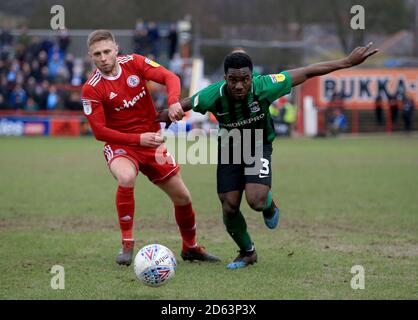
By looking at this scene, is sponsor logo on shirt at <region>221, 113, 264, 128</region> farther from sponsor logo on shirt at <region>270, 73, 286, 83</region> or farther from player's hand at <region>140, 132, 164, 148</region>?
player's hand at <region>140, 132, 164, 148</region>

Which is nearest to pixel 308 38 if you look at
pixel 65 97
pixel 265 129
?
pixel 65 97

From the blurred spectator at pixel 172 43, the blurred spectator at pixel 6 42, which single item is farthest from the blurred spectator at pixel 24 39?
the blurred spectator at pixel 172 43

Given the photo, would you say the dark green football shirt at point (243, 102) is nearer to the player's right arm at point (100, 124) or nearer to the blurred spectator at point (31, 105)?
the player's right arm at point (100, 124)

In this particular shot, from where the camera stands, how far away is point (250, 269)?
6.57m

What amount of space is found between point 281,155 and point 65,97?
35.8 ft

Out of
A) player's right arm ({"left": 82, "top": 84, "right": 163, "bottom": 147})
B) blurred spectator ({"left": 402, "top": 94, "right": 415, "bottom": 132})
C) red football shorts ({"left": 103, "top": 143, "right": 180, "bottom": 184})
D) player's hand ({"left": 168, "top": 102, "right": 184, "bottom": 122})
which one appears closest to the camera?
player's hand ({"left": 168, "top": 102, "right": 184, "bottom": 122})

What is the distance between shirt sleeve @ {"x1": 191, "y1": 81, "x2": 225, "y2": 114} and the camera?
6500 millimetres

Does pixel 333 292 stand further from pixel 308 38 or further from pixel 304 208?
pixel 308 38

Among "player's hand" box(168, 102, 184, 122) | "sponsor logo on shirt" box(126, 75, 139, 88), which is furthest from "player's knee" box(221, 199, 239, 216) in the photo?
"sponsor logo on shirt" box(126, 75, 139, 88)

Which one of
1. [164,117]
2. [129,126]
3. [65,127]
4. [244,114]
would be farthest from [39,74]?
[244,114]

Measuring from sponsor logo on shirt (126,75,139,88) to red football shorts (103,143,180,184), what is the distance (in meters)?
0.55

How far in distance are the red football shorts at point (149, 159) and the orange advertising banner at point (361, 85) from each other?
81.1 feet

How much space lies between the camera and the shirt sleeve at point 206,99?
6.50m

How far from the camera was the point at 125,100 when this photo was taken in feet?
22.5
